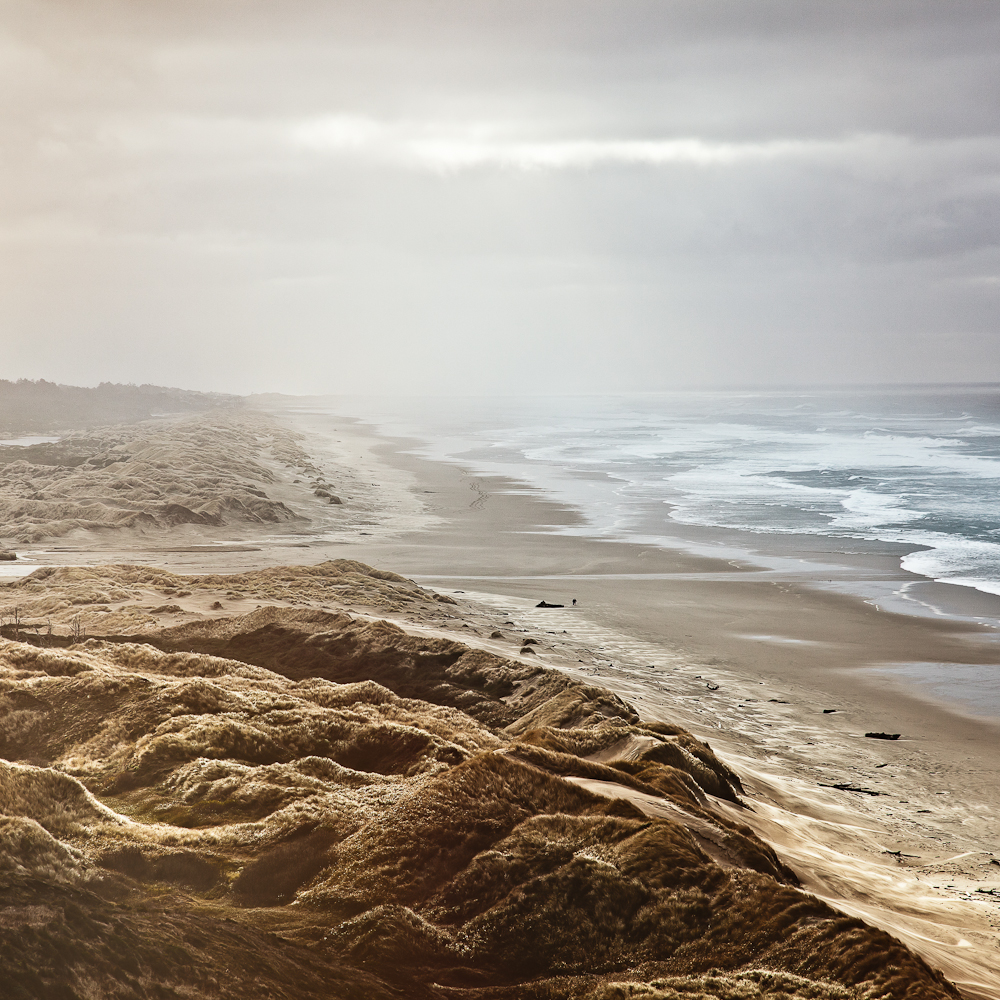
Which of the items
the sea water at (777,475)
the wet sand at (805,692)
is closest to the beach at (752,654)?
the wet sand at (805,692)

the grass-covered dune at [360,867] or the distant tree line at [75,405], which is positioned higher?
the distant tree line at [75,405]

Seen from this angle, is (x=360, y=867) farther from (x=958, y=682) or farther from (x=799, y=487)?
(x=799, y=487)

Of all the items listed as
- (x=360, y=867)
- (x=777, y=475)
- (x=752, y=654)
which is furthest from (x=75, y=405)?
(x=360, y=867)

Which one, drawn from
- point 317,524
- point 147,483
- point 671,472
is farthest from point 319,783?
point 671,472

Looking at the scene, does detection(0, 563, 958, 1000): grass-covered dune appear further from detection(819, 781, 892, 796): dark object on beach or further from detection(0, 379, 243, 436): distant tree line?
detection(0, 379, 243, 436): distant tree line

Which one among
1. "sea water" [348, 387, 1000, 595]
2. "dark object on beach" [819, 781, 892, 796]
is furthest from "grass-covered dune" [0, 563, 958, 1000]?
"sea water" [348, 387, 1000, 595]

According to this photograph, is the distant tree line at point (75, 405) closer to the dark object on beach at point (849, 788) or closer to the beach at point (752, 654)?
the beach at point (752, 654)
